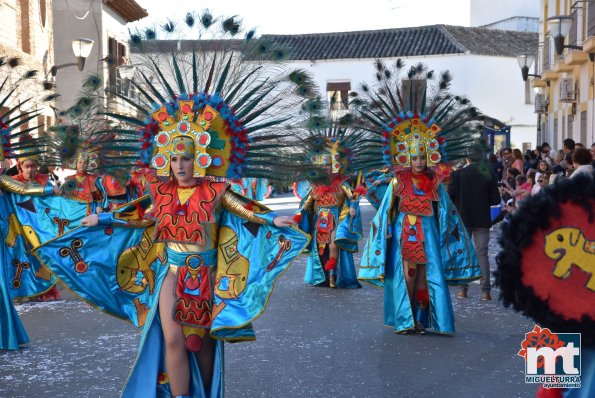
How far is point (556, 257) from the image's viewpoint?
3658 mm

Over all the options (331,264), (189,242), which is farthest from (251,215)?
(331,264)

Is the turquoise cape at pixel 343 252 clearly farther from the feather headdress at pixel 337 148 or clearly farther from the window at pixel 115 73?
the window at pixel 115 73

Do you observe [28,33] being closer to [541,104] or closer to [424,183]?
[424,183]

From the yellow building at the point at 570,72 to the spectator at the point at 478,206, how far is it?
717 centimetres

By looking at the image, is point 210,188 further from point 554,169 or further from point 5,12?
point 5,12

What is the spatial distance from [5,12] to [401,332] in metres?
15.2

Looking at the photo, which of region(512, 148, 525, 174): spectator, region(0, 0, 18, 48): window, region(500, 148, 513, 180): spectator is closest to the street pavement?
region(512, 148, 525, 174): spectator

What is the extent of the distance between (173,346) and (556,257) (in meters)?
2.77

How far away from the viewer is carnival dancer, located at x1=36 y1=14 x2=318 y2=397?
5.86m

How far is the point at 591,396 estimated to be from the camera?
4.01m

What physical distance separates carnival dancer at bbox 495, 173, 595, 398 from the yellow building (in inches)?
594

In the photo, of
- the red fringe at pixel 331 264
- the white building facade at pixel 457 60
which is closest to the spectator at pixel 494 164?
the red fringe at pixel 331 264

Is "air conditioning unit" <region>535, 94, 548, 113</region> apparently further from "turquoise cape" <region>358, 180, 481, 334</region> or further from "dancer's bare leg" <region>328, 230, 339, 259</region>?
"turquoise cape" <region>358, 180, 481, 334</region>

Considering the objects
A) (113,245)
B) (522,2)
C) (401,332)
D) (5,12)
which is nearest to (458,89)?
(522,2)
